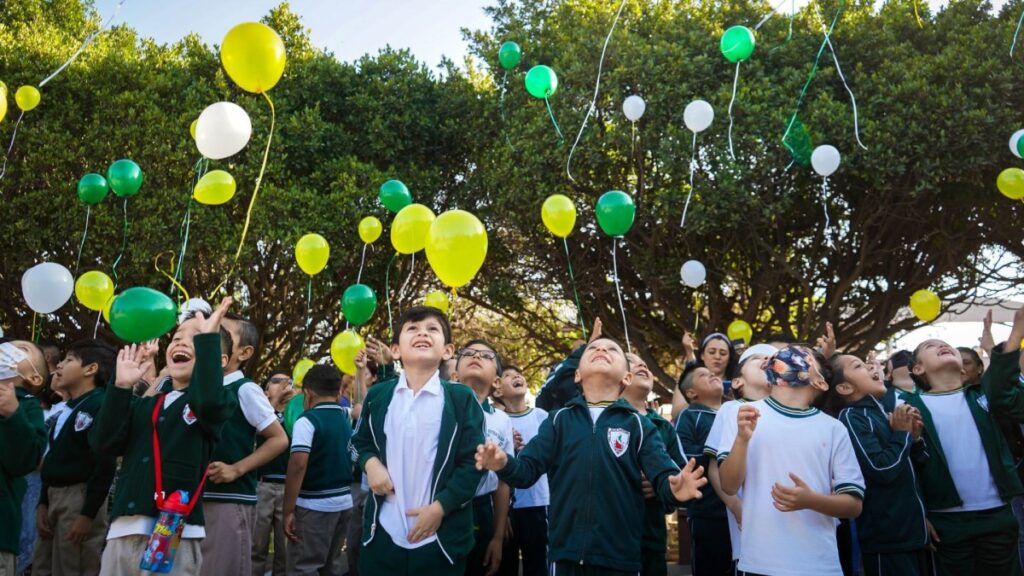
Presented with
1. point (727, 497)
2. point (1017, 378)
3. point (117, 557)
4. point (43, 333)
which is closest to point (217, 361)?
point (117, 557)

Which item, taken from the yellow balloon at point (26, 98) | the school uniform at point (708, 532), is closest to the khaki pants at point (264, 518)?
the school uniform at point (708, 532)

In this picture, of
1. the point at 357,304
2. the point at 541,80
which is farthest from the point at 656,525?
the point at 541,80

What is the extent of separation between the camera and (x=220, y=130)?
5.40 m

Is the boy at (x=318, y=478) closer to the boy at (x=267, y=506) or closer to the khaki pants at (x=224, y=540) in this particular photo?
the boy at (x=267, y=506)

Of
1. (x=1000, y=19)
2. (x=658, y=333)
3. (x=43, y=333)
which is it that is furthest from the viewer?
(x=658, y=333)

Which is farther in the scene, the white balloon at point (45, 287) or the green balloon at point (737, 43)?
the green balloon at point (737, 43)

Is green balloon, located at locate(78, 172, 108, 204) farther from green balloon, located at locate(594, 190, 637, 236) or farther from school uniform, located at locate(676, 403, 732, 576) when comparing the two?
school uniform, located at locate(676, 403, 732, 576)

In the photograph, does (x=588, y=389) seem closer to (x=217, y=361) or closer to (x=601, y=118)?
(x=217, y=361)

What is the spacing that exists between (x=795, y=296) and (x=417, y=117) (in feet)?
18.7

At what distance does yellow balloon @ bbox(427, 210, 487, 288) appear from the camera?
4688mm

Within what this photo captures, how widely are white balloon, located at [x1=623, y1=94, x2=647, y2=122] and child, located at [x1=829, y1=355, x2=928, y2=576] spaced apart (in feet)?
17.6

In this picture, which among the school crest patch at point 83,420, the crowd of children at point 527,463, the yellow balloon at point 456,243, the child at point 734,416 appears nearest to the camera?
the crowd of children at point 527,463

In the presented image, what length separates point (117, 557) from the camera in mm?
3160

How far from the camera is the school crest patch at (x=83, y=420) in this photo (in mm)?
4027
